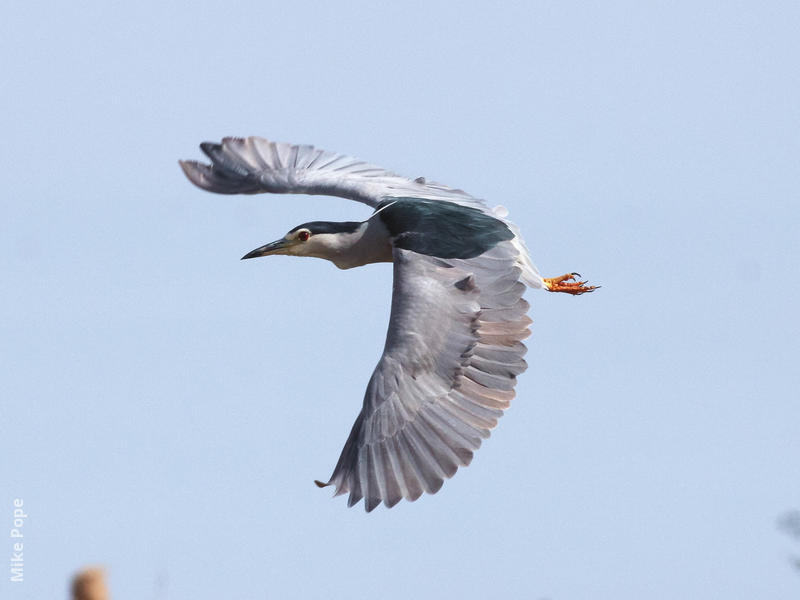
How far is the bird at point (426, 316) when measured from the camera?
8031 mm

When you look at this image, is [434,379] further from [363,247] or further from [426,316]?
[363,247]

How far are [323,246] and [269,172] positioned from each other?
1.24 metres

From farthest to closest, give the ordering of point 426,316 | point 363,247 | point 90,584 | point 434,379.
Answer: point 363,247 < point 426,316 < point 434,379 < point 90,584

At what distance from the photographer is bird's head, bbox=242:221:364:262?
10.8 metres

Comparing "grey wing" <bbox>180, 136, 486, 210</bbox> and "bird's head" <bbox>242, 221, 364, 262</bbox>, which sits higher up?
"grey wing" <bbox>180, 136, 486, 210</bbox>

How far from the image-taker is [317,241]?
11055 millimetres

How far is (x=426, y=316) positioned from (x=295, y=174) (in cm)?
352

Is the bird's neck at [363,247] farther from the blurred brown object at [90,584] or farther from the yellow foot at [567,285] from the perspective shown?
the blurred brown object at [90,584]

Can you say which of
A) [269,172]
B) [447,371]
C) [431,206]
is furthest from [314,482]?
[269,172]

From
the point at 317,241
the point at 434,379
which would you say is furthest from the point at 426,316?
the point at 317,241

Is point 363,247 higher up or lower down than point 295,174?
lower down

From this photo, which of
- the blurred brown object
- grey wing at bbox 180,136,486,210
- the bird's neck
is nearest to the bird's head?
the bird's neck

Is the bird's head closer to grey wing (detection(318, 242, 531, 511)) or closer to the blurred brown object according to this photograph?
grey wing (detection(318, 242, 531, 511))

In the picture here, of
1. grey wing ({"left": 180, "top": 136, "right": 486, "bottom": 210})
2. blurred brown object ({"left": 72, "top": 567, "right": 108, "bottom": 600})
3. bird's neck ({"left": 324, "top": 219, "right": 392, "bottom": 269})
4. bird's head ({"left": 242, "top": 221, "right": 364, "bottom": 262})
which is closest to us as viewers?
blurred brown object ({"left": 72, "top": 567, "right": 108, "bottom": 600})
